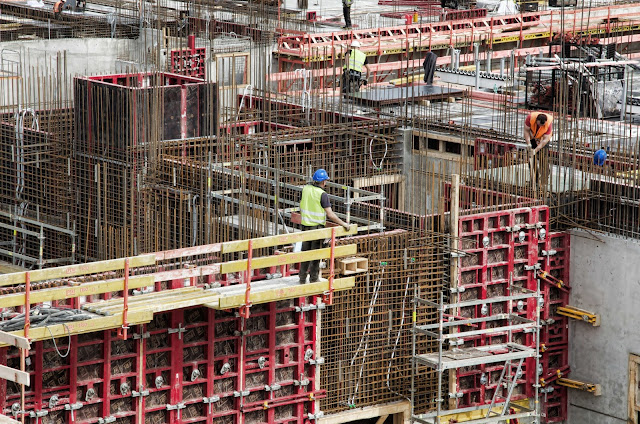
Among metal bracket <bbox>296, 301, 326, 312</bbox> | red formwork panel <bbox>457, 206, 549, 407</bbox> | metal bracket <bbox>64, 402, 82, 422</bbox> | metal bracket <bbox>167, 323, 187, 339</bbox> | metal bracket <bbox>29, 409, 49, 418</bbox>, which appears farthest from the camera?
→ red formwork panel <bbox>457, 206, 549, 407</bbox>

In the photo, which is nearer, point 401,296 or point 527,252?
point 401,296

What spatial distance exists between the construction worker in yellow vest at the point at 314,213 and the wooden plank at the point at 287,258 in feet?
1.01

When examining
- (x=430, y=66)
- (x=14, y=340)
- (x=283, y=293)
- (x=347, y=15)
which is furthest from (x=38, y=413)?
(x=347, y=15)

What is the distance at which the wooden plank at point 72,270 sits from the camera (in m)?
18.6

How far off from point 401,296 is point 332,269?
8.41ft

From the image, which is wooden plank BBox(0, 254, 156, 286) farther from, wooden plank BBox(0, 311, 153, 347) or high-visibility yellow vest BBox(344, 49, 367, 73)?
high-visibility yellow vest BBox(344, 49, 367, 73)

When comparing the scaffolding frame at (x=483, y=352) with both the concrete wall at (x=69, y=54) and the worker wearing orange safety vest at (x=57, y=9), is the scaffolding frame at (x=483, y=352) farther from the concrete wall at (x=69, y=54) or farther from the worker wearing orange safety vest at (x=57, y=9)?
the worker wearing orange safety vest at (x=57, y=9)

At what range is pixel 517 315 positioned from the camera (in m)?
24.1

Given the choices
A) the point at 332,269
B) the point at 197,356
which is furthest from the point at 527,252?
the point at 197,356

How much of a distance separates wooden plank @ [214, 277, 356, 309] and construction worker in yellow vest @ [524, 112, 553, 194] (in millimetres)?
5824

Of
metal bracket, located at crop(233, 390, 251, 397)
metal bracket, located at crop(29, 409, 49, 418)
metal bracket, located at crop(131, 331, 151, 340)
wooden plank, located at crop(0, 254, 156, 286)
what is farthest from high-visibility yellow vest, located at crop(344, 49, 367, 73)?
metal bracket, located at crop(29, 409, 49, 418)

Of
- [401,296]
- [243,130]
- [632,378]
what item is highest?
[243,130]

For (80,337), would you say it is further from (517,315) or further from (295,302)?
(517,315)

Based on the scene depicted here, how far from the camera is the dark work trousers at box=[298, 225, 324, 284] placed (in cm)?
2120
